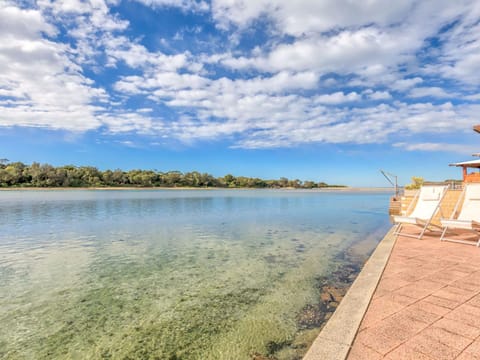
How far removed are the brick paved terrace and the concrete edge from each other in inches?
2.1

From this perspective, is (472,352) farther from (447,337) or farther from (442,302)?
(442,302)

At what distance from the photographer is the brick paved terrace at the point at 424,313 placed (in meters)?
1.92

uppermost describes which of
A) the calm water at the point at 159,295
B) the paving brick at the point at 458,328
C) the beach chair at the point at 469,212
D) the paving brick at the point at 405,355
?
the beach chair at the point at 469,212

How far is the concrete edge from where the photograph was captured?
1974 mm

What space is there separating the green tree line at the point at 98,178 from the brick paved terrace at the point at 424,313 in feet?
246

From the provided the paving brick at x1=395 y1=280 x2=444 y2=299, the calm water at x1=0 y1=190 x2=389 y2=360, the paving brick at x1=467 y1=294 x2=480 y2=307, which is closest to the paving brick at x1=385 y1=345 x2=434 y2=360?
the calm water at x1=0 y1=190 x2=389 y2=360

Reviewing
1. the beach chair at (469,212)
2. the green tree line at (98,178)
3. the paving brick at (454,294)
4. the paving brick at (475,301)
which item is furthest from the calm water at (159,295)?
the green tree line at (98,178)

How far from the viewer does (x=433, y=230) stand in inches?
261

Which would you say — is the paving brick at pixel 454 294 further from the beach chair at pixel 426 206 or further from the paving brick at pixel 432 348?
the beach chair at pixel 426 206

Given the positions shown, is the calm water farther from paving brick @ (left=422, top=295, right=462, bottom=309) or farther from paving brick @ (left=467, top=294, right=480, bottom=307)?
paving brick @ (left=467, top=294, right=480, bottom=307)

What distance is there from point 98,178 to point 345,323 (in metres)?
76.8

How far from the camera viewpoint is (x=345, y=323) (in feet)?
7.71

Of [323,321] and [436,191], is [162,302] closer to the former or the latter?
[323,321]

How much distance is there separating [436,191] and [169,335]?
22.0ft
